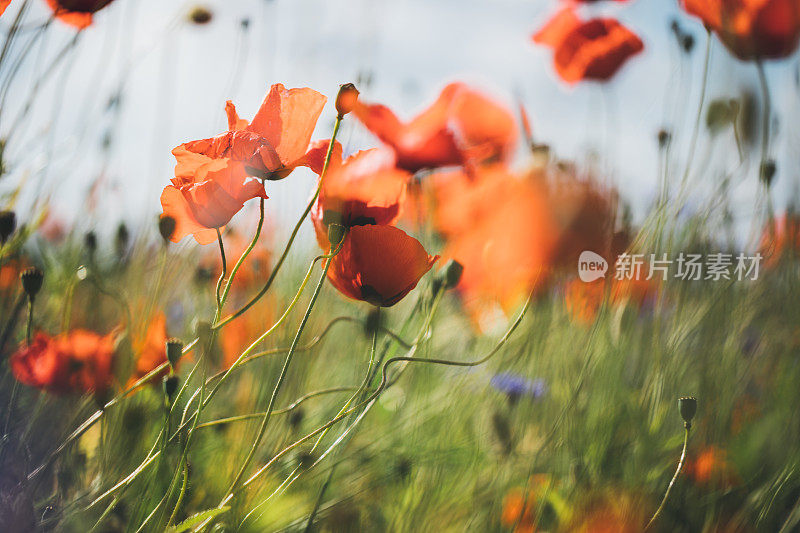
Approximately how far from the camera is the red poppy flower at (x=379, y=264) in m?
0.39

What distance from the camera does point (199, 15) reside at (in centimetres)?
75

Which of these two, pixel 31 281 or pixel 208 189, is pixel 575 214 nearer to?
pixel 208 189

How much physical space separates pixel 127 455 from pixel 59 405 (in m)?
0.15

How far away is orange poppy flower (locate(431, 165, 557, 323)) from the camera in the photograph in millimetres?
359

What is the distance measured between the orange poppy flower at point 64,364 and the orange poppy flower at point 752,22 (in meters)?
0.61

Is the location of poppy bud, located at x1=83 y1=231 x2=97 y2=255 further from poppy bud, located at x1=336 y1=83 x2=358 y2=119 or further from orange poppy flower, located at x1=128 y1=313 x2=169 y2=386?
poppy bud, located at x1=336 y1=83 x2=358 y2=119

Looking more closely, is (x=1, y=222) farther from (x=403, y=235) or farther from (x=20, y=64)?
(x=403, y=235)

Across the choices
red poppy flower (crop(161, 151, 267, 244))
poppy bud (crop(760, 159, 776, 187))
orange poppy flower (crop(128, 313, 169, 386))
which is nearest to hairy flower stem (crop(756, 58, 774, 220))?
poppy bud (crop(760, 159, 776, 187))

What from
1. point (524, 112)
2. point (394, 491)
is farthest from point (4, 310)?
point (524, 112)

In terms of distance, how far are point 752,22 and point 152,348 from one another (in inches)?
25.2

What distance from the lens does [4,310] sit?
2.27ft

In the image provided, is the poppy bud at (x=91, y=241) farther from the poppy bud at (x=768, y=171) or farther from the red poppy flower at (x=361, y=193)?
the poppy bud at (x=768, y=171)

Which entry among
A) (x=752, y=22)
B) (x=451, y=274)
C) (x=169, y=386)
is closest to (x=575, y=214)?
(x=451, y=274)

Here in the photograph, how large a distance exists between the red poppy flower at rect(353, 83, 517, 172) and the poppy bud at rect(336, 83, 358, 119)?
98 mm
